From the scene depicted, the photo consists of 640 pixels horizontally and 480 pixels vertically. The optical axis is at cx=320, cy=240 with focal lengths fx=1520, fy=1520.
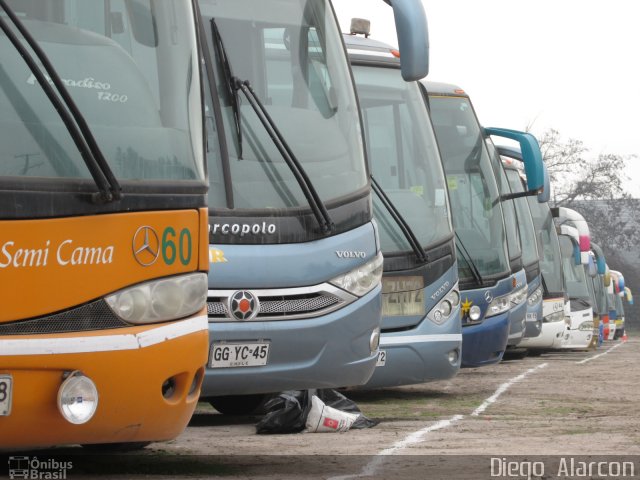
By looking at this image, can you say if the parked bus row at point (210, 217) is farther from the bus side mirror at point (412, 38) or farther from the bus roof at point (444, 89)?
the bus roof at point (444, 89)

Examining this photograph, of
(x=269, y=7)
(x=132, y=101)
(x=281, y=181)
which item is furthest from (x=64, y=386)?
(x=269, y=7)

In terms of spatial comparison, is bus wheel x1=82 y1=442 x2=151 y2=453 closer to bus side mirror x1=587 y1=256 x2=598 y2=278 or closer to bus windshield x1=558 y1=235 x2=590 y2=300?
bus windshield x1=558 y1=235 x2=590 y2=300

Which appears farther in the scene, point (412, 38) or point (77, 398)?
point (412, 38)

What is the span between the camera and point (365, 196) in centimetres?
916

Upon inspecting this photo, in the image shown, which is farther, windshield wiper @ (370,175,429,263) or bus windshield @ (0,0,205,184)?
windshield wiper @ (370,175,429,263)

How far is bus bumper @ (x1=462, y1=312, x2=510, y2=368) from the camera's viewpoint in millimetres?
15219

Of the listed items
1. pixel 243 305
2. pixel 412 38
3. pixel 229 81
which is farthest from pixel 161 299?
A: pixel 412 38

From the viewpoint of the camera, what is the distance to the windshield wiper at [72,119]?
580 cm

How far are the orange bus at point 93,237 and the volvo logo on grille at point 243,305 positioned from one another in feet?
6.26

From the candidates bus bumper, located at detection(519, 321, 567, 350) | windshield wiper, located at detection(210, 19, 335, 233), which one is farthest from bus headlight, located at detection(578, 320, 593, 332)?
windshield wiper, located at detection(210, 19, 335, 233)

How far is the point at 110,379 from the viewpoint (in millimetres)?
5875

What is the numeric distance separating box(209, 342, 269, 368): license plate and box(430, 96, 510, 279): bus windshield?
301 inches

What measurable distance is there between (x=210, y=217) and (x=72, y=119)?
8.81 feet

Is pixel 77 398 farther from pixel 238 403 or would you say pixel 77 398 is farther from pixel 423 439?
pixel 238 403
